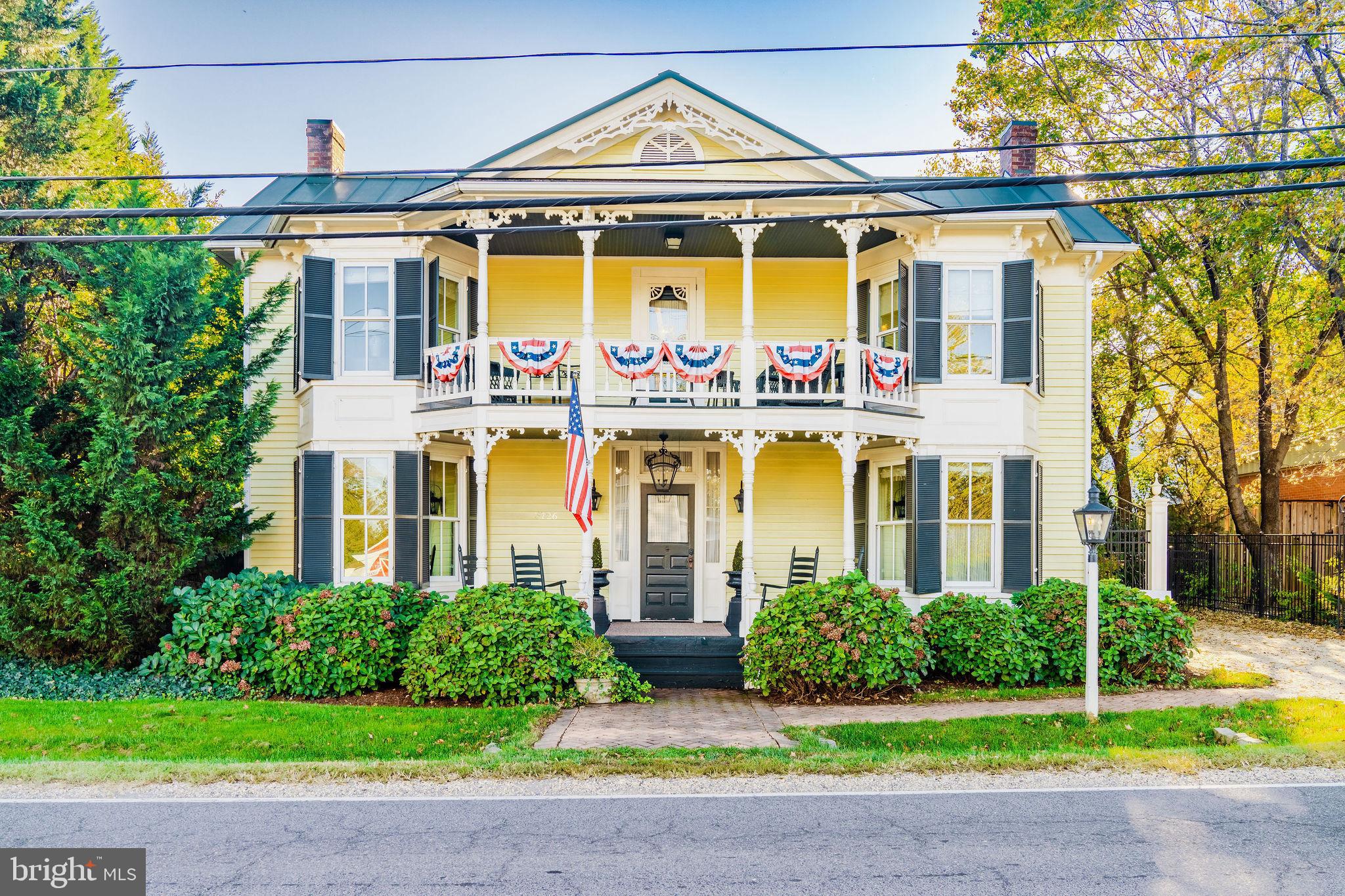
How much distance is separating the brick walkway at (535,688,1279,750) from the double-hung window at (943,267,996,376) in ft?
16.3

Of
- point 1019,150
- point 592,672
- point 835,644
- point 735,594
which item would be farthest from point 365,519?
point 1019,150

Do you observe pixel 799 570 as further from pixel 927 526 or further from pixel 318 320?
pixel 318 320

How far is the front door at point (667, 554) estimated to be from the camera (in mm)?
14289

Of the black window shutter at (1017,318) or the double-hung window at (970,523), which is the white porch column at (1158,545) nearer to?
the double-hung window at (970,523)

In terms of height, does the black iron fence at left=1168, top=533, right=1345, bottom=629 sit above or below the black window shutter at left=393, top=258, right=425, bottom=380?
below

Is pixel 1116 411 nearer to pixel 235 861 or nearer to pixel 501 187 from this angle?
pixel 501 187

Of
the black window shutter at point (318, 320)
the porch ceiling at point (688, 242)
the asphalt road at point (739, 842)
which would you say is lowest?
the asphalt road at point (739, 842)

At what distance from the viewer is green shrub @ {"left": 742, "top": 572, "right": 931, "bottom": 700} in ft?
34.2

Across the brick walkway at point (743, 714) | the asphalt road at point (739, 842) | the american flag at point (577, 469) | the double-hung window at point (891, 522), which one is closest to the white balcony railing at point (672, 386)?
the american flag at point (577, 469)

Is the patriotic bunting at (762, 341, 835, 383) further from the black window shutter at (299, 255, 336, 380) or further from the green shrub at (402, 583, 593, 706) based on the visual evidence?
the black window shutter at (299, 255, 336, 380)

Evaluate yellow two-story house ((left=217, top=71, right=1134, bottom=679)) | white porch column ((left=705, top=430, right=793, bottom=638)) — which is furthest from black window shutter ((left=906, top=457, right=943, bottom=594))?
white porch column ((left=705, top=430, right=793, bottom=638))

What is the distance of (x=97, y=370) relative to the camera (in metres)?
11.0

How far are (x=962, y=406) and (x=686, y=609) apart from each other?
199 inches

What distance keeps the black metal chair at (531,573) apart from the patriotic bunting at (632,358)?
2784mm
